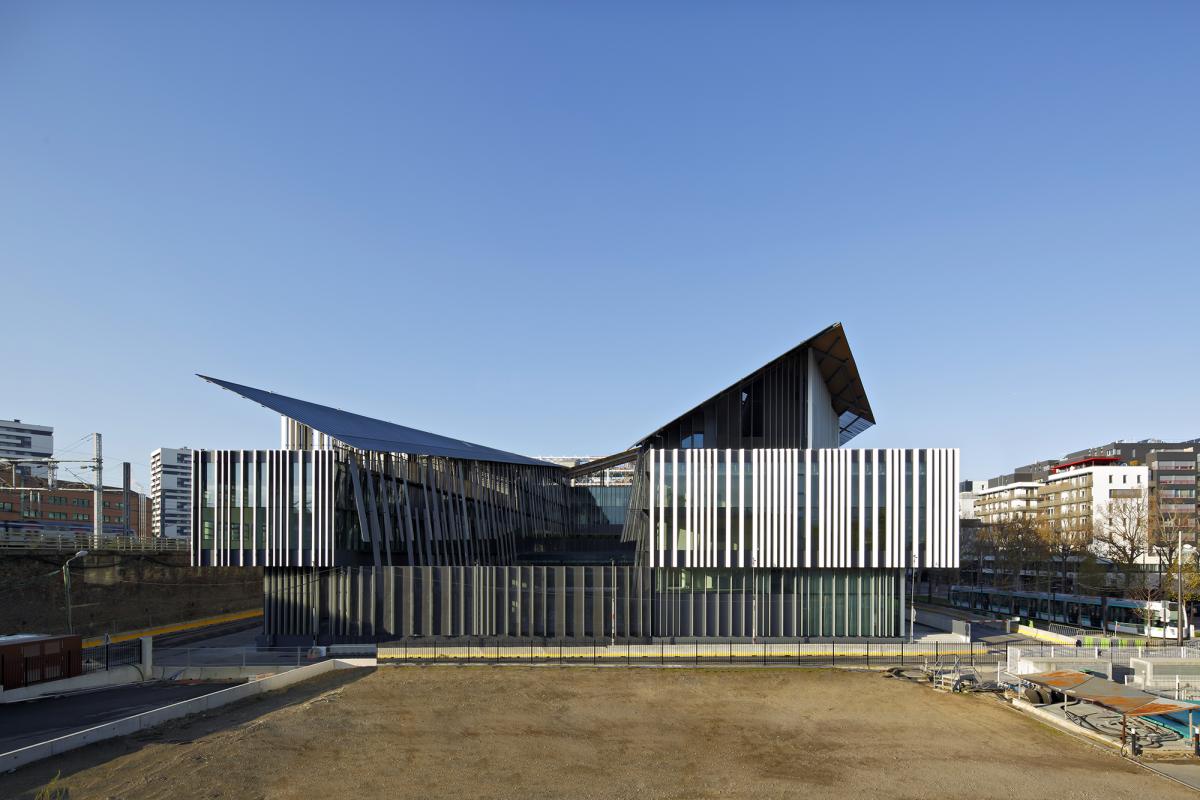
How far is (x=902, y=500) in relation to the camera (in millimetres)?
46406

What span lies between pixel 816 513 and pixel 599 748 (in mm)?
24525

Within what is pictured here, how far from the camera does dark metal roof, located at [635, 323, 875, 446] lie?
5009 cm

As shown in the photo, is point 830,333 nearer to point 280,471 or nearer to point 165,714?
point 280,471

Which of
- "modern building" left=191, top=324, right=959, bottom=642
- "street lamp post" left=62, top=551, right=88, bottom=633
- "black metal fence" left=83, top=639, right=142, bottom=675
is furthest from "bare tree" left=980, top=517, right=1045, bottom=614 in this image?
"street lamp post" left=62, top=551, right=88, bottom=633

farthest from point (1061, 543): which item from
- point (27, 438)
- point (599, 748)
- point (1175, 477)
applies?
point (27, 438)

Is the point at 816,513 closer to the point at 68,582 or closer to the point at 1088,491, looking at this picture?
the point at 68,582

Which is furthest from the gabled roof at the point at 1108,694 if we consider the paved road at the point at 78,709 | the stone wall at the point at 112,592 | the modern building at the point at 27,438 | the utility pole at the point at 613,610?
the modern building at the point at 27,438

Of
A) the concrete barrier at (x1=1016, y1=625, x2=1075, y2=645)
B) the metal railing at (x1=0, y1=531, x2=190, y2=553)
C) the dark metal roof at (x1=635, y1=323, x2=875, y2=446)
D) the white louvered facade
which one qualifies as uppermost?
the dark metal roof at (x1=635, y1=323, x2=875, y2=446)

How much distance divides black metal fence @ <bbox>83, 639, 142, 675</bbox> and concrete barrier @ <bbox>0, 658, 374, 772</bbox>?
866cm

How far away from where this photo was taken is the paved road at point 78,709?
2719cm

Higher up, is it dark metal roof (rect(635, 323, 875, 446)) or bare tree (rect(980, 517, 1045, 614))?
dark metal roof (rect(635, 323, 875, 446))

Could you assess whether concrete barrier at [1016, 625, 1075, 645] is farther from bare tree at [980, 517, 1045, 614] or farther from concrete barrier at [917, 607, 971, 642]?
bare tree at [980, 517, 1045, 614]

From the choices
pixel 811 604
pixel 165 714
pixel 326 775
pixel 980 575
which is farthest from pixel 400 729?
pixel 980 575

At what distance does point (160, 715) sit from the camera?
28672mm
